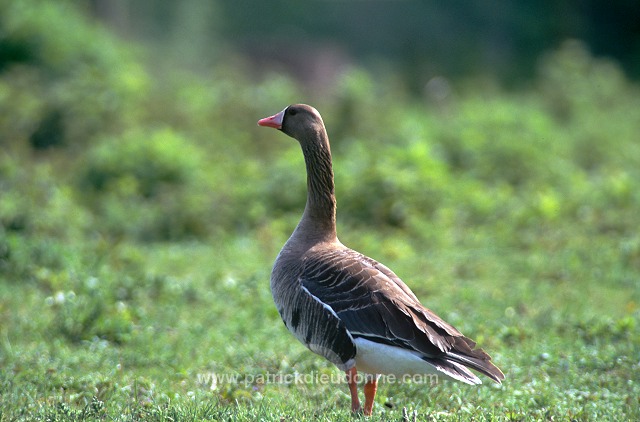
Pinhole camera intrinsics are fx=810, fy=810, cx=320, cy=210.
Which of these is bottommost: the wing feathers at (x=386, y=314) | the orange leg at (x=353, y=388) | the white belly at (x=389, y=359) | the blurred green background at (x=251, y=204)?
the orange leg at (x=353, y=388)

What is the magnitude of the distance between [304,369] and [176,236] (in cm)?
494

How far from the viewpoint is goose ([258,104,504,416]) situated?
14.4 ft

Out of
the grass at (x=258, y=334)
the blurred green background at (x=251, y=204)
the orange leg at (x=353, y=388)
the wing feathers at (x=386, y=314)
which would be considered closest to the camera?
the wing feathers at (x=386, y=314)

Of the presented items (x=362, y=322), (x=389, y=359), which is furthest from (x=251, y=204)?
(x=389, y=359)

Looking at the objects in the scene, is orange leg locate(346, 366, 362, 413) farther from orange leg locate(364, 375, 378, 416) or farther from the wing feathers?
the wing feathers

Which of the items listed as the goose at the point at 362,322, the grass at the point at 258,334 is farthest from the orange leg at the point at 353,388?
the grass at the point at 258,334

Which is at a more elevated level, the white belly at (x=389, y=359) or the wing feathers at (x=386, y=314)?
the wing feathers at (x=386, y=314)

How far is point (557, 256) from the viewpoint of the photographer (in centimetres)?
904

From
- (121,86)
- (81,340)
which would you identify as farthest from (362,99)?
(81,340)

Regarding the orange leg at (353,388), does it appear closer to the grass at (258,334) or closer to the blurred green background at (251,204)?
the grass at (258,334)

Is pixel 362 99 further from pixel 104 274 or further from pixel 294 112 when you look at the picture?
pixel 294 112

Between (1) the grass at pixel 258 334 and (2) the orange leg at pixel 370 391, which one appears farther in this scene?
(1) the grass at pixel 258 334

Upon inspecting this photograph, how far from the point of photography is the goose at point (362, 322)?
14.4 ft

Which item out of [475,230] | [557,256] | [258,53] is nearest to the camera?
[557,256]
